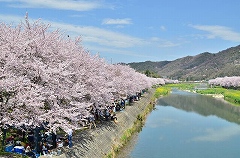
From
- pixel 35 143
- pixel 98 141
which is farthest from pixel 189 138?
pixel 35 143

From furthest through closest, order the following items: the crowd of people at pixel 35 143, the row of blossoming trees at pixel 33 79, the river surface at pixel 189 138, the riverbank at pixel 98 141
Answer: the river surface at pixel 189 138
the riverbank at pixel 98 141
the crowd of people at pixel 35 143
the row of blossoming trees at pixel 33 79

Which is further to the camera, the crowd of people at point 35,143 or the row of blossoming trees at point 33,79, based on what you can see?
the crowd of people at point 35,143

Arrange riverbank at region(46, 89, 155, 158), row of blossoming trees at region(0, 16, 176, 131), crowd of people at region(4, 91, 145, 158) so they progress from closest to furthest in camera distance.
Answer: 1. row of blossoming trees at region(0, 16, 176, 131)
2. crowd of people at region(4, 91, 145, 158)
3. riverbank at region(46, 89, 155, 158)

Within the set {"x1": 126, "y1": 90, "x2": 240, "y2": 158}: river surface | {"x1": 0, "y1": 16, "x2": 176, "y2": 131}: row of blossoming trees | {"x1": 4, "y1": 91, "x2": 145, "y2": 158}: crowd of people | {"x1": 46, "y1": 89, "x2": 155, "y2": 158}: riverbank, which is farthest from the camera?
{"x1": 126, "y1": 90, "x2": 240, "y2": 158}: river surface

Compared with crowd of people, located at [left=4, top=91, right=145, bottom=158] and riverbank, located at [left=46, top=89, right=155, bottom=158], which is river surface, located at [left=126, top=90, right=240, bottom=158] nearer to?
riverbank, located at [left=46, top=89, right=155, bottom=158]

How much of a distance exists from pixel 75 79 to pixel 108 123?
7.46 m

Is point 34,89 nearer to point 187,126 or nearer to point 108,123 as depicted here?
point 108,123

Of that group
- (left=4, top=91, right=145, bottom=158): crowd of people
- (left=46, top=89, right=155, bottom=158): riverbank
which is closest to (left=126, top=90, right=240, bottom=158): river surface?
(left=46, top=89, right=155, bottom=158): riverbank

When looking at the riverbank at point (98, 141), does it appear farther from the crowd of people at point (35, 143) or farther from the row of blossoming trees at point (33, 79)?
the row of blossoming trees at point (33, 79)

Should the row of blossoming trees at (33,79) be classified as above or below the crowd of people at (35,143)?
above

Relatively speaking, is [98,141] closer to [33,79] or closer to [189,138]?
[33,79]

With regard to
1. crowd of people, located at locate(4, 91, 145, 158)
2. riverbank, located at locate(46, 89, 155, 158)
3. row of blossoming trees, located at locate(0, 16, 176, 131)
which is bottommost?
riverbank, located at locate(46, 89, 155, 158)

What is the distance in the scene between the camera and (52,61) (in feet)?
62.1

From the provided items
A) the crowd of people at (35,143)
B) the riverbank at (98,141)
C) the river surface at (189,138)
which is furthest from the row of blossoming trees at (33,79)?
the river surface at (189,138)
